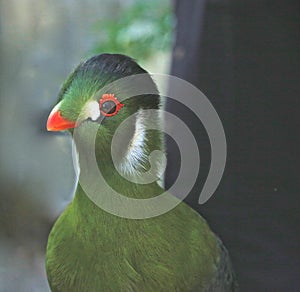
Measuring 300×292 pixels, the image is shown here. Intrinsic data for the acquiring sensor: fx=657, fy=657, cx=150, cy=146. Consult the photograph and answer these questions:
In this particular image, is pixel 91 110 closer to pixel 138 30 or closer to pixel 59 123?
pixel 59 123

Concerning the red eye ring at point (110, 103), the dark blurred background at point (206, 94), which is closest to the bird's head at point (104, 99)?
the red eye ring at point (110, 103)

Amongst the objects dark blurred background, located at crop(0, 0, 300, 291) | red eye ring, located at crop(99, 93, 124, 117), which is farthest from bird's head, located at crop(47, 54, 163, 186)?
dark blurred background, located at crop(0, 0, 300, 291)

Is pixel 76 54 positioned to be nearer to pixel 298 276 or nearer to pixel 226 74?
pixel 226 74

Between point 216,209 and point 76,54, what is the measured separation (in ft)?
1.36

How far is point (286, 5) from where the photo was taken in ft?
4.30

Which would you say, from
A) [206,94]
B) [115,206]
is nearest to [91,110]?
[115,206]

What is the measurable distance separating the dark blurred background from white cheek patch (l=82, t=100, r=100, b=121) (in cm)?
34

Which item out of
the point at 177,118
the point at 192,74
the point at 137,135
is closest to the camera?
Answer: the point at 137,135

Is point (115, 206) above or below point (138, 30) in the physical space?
below

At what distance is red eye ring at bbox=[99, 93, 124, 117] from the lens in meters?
0.89

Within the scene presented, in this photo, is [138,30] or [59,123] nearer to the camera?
[59,123]

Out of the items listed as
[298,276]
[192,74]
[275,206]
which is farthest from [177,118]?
[298,276]

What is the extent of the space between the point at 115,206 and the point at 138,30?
1.75 ft

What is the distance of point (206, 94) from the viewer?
1340 mm
